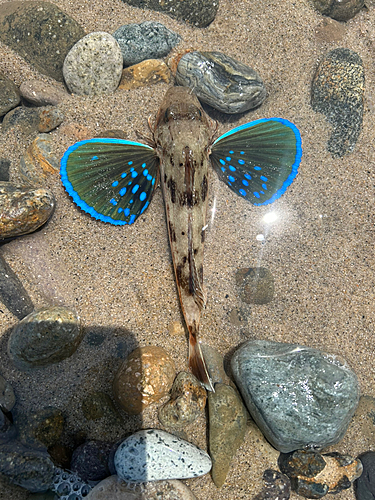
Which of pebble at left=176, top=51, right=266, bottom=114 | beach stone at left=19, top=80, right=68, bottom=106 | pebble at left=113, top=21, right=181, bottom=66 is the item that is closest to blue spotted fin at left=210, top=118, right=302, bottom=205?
pebble at left=176, top=51, right=266, bottom=114

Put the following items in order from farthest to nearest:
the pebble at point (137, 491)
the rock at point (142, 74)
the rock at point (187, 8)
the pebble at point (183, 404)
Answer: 1. the rock at point (187, 8)
2. the rock at point (142, 74)
3. the pebble at point (183, 404)
4. the pebble at point (137, 491)

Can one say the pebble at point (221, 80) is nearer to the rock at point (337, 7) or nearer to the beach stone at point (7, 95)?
the rock at point (337, 7)

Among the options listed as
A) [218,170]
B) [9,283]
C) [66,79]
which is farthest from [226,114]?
[9,283]

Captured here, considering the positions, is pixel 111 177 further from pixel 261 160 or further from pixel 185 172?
pixel 261 160

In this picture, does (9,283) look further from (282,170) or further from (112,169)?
(282,170)

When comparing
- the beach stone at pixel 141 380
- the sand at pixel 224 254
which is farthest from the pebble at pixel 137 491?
the beach stone at pixel 141 380

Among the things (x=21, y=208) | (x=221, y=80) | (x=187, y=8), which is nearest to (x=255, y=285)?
(x=221, y=80)

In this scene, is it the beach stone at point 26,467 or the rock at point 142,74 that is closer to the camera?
the beach stone at point 26,467
